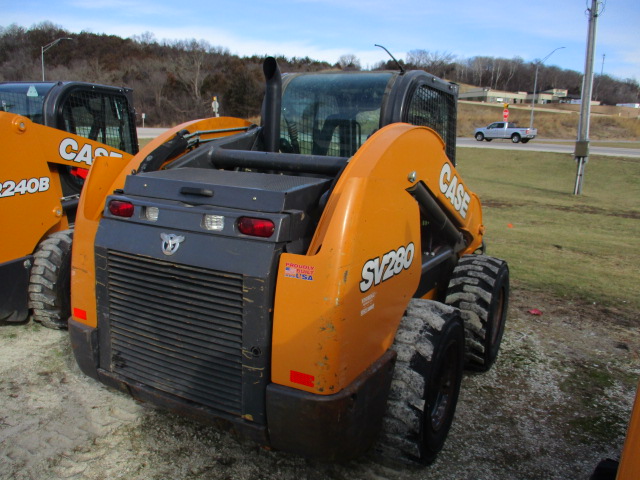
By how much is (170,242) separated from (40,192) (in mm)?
2734

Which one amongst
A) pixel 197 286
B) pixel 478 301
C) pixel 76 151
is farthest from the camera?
pixel 76 151

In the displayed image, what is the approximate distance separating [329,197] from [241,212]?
1.38 feet

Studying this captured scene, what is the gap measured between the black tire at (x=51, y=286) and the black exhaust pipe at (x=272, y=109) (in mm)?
2055

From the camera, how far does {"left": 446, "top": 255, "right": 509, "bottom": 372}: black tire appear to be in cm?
396

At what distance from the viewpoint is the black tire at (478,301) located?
13.0 ft

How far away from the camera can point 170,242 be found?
264 cm

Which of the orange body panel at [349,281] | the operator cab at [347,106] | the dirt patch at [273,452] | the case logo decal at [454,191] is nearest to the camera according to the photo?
the orange body panel at [349,281]

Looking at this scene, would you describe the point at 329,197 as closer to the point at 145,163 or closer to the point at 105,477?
the point at 145,163

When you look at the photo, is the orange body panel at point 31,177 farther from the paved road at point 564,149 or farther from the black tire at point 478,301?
the paved road at point 564,149

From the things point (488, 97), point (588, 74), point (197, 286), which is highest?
point (488, 97)

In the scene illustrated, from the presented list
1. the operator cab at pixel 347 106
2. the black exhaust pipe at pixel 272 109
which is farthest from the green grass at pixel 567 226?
the black exhaust pipe at pixel 272 109

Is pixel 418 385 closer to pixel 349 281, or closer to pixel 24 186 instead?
pixel 349 281

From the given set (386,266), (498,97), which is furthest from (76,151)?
(498,97)

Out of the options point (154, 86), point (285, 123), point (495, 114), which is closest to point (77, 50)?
point (154, 86)
